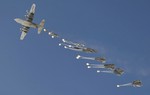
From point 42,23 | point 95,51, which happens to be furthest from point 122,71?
point 42,23

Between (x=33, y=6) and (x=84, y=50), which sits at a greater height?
(x=33, y=6)

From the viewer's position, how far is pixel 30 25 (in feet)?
545

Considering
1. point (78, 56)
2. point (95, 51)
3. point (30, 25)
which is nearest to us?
point (78, 56)

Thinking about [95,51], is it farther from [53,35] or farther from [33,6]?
[33,6]

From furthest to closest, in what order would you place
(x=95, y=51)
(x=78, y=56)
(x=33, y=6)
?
(x=33, y=6), (x=95, y=51), (x=78, y=56)

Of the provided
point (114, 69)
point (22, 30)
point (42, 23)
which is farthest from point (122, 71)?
point (22, 30)

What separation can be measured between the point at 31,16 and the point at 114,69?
190 feet

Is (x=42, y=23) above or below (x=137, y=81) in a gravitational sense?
above

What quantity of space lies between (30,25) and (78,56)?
1715 inches

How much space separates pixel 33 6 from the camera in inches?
6988

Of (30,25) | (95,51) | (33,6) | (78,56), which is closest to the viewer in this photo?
(78,56)

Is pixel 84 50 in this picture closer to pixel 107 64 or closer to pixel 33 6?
pixel 107 64

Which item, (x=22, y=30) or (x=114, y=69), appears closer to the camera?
(x=114, y=69)

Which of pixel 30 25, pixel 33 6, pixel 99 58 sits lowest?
pixel 99 58
